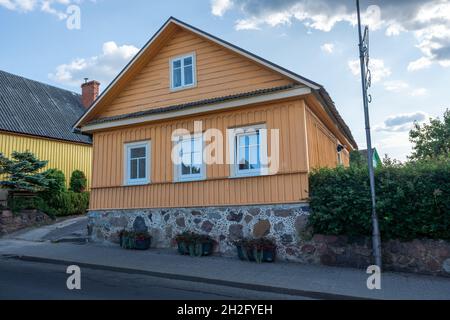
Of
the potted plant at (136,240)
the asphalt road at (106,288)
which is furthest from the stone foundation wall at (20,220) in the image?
the asphalt road at (106,288)

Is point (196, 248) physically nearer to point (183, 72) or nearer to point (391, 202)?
point (391, 202)

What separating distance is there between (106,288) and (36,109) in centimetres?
1914

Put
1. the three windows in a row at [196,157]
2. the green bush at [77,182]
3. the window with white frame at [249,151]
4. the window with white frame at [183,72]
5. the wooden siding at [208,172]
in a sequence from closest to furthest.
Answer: the wooden siding at [208,172] < the window with white frame at [249,151] < the three windows in a row at [196,157] < the window with white frame at [183,72] < the green bush at [77,182]

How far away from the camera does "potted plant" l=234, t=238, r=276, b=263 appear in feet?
31.8

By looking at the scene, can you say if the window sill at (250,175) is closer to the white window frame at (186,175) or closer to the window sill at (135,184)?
the white window frame at (186,175)

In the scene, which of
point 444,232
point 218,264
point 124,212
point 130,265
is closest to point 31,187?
point 124,212

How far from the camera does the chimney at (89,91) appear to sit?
27.0 meters

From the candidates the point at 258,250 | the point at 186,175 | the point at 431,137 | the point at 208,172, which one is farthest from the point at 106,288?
the point at 431,137

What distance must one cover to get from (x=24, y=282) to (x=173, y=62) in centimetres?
820

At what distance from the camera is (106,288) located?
6.96 meters

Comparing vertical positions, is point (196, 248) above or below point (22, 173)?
below

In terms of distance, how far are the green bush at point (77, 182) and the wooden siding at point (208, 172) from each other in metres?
8.30

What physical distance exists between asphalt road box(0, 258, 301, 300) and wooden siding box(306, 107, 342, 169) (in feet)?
15.5

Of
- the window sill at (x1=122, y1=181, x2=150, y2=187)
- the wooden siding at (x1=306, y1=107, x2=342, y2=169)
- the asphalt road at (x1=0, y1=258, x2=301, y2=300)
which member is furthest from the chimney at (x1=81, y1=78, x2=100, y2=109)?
the asphalt road at (x1=0, y1=258, x2=301, y2=300)
